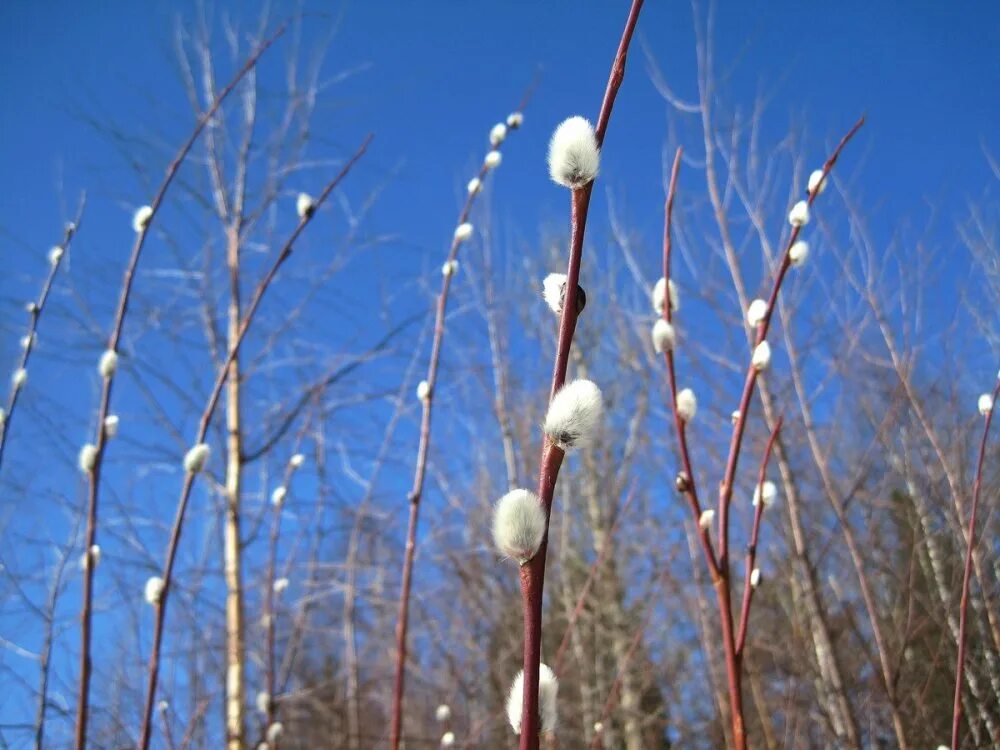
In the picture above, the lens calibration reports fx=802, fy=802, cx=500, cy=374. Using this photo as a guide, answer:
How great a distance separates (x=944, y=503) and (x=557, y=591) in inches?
142

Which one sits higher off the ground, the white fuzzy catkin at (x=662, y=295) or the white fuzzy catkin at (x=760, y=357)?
the white fuzzy catkin at (x=662, y=295)

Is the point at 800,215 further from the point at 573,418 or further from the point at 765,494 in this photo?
the point at 573,418

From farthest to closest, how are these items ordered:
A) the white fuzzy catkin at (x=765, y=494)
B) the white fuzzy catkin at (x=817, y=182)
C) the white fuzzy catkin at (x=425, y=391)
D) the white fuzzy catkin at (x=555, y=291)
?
1. the white fuzzy catkin at (x=425, y=391)
2. the white fuzzy catkin at (x=817, y=182)
3. the white fuzzy catkin at (x=765, y=494)
4. the white fuzzy catkin at (x=555, y=291)

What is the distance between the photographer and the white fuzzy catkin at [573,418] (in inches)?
18.4

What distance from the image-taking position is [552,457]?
0.47 m

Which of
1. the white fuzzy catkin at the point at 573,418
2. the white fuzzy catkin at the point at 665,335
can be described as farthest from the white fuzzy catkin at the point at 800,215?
the white fuzzy catkin at the point at 573,418

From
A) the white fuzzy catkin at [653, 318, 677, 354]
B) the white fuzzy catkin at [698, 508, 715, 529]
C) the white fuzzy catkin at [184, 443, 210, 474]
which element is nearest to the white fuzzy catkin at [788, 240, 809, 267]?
the white fuzzy catkin at [653, 318, 677, 354]

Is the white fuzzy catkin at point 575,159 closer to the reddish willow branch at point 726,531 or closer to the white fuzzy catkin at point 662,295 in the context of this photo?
the reddish willow branch at point 726,531

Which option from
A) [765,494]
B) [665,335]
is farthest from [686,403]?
[765,494]

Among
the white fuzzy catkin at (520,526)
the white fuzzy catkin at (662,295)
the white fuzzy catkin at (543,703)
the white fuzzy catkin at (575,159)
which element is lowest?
the white fuzzy catkin at (543,703)

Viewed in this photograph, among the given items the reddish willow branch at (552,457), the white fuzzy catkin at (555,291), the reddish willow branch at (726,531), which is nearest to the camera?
the reddish willow branch at (552,457)

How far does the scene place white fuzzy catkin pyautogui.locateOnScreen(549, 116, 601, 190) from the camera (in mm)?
509

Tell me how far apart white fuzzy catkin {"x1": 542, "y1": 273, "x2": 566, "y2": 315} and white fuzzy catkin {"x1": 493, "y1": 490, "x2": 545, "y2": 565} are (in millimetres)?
143

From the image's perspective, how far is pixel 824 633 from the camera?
262 cm
